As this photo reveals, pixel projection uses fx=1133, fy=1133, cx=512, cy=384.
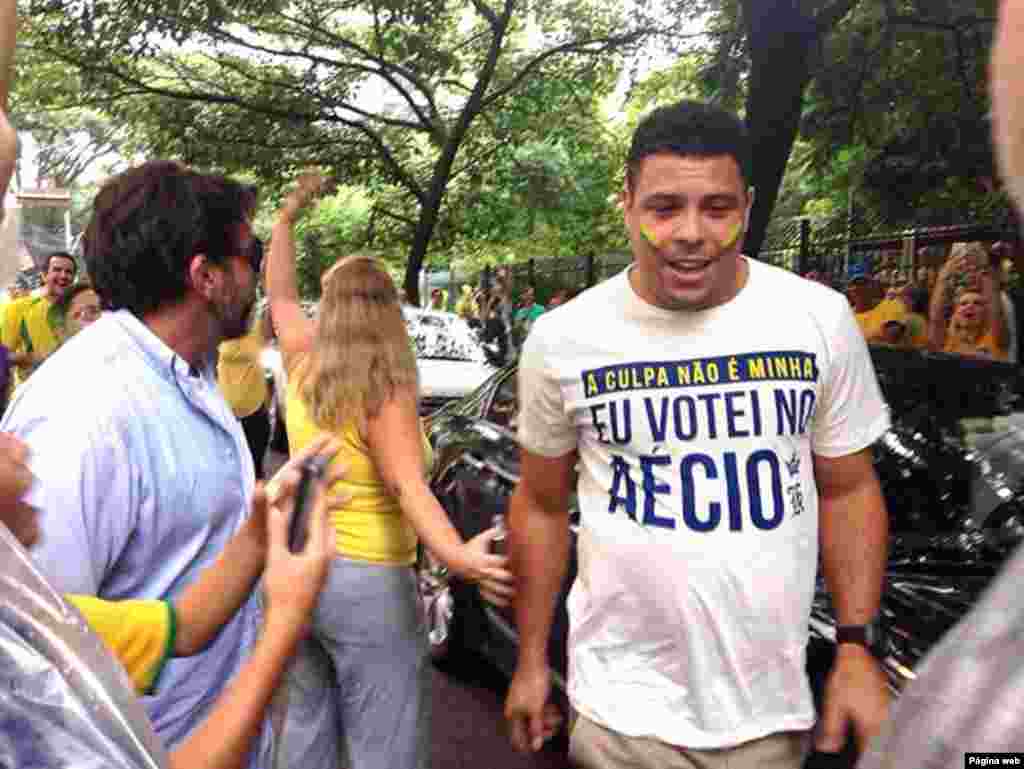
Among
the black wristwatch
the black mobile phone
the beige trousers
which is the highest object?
the black mobile phone

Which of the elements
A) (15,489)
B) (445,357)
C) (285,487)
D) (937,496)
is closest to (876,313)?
(937,496)

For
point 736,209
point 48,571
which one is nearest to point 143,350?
point 48,571

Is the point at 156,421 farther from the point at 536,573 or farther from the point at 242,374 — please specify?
the point at 242,374

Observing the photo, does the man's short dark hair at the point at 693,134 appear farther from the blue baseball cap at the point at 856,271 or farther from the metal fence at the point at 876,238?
the blue baseball cap at the point at 856,271

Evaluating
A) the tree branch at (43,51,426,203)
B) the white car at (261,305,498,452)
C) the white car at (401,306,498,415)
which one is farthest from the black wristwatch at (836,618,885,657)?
the tree branch at (43,51,426,203)

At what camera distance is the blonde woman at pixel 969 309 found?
7.45 metres

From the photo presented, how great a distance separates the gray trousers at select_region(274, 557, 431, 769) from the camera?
3.11 metres

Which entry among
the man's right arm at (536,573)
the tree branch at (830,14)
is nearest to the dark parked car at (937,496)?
the man's right arm at (536,573)

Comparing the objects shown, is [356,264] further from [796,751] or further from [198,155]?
[198,155]

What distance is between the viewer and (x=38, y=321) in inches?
310

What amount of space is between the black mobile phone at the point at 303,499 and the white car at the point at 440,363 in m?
8.29

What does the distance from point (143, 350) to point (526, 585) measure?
1.08 metres

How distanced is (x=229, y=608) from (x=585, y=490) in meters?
0.90

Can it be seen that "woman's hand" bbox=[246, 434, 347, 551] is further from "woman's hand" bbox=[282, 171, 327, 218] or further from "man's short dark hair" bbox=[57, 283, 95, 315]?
"man's short dark hair" bbox=[57, 283, 95, 315]
